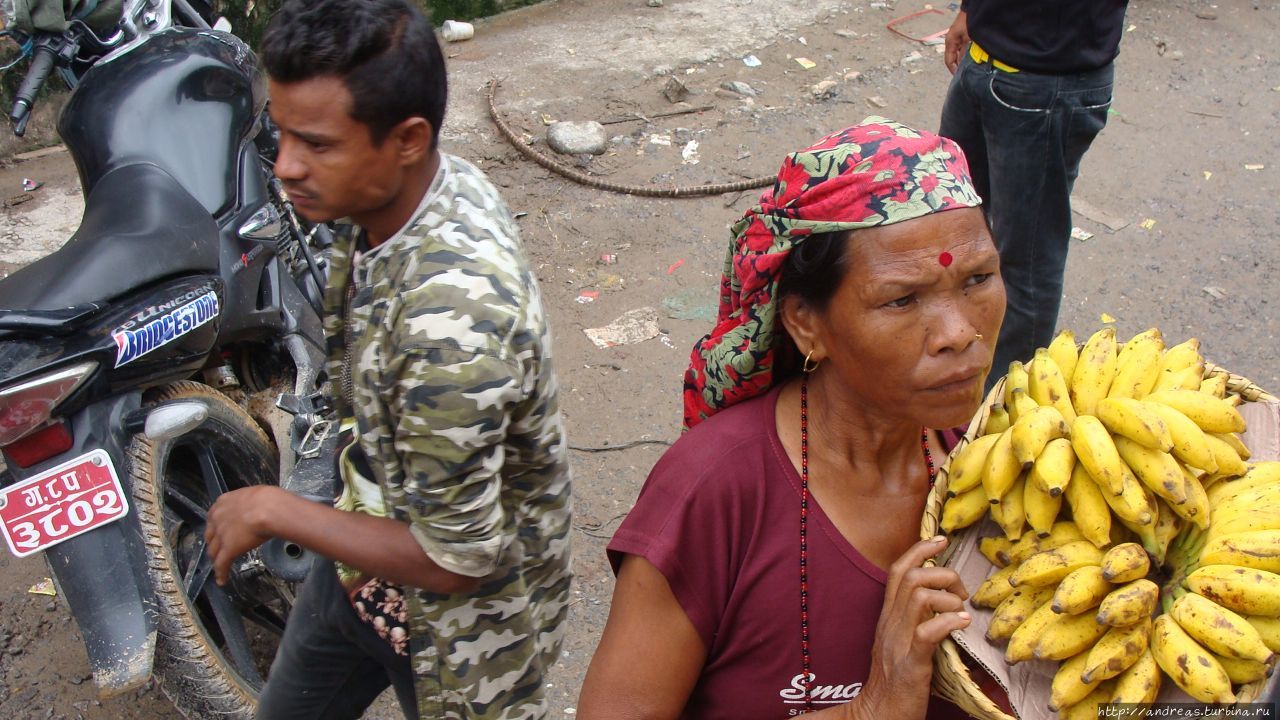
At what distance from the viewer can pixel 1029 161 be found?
3.68 m

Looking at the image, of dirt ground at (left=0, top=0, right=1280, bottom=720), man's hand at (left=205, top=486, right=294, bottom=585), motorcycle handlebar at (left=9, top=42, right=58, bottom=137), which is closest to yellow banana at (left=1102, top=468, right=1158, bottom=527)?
man's hand at (left=205, top=486, right=294, bottom=585)

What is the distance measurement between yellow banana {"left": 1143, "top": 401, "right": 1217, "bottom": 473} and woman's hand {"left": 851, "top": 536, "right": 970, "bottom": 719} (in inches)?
16.8

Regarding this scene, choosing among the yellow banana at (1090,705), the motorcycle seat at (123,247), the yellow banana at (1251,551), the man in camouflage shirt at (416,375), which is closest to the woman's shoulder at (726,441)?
the man in camouflage shirt at (416,375)

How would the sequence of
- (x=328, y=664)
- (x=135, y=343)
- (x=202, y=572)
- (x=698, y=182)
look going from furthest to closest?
(x=698, y=182) < (x=202, y=572) < (x=135, y=343) < (x=328, y=664)

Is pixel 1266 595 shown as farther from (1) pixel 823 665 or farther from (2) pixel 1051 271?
(2) pixel 1051 271

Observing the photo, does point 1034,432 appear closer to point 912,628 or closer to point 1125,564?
point 1125,564

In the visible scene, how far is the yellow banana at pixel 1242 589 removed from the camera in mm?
1537

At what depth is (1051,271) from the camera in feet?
12.5

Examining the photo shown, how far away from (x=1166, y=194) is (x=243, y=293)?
5.04 meters

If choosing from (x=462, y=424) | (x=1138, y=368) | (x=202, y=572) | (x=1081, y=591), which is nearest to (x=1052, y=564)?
(x=1081, y=591)

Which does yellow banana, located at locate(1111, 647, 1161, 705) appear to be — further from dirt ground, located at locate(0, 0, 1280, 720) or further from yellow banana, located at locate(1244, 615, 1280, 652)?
dirt ground, located at locate(0, 0, 1280, 720)

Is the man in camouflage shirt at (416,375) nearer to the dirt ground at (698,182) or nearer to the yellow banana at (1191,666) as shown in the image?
the yellow banana at (1191,666)

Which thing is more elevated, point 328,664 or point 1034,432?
point 1034,432

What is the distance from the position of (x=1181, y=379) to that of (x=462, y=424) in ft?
4.28
